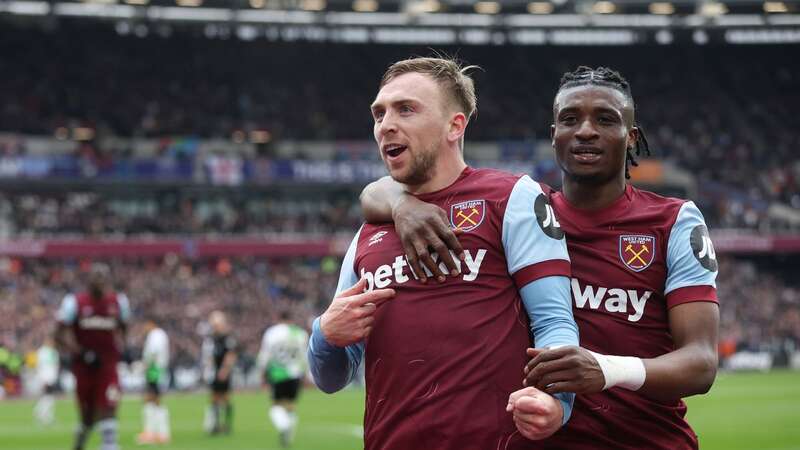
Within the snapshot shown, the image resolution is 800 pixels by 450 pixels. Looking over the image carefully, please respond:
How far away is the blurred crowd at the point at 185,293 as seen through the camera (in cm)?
3459

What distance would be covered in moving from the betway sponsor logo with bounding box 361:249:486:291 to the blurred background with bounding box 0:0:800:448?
103 feet

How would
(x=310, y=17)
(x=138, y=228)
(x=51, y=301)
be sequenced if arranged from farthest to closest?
1. (x=310, y=17)
2. (x=138, y=228)
3. (x=51, y=301)

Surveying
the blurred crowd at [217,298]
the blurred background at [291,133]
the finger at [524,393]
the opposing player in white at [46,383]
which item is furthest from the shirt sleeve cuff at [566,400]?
the blurred background at [291,133]

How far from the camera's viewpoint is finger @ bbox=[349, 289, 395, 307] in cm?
382

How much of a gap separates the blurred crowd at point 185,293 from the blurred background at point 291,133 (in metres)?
0.11

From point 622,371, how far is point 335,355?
44.7 inches

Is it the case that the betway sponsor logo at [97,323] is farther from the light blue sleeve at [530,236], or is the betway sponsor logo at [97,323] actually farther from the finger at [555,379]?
the finger at [555,379]

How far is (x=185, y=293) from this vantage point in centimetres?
3881

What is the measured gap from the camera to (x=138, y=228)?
4241 centimetres

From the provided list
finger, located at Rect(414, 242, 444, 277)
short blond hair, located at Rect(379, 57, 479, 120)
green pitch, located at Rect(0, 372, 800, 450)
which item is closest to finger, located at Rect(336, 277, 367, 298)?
finger, located at Rect(414, 242, 444, 277)

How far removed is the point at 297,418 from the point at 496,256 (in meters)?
19.6

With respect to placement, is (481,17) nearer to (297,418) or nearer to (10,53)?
(10,53)

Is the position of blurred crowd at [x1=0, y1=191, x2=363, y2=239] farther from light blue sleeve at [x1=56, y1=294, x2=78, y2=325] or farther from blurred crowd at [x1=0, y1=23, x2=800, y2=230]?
light blue sleeve at [x1=56, y1=294, x2=78, y2=325]

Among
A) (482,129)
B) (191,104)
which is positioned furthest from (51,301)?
(482,129)
